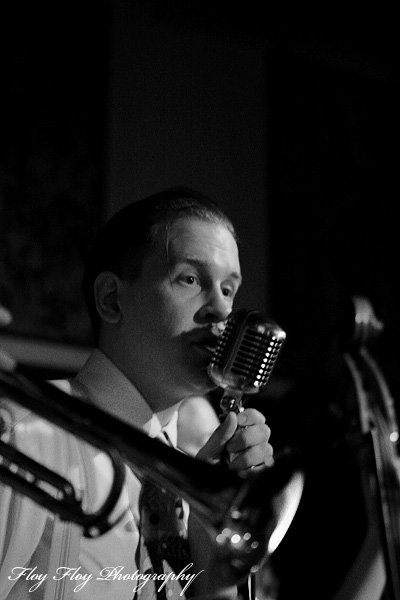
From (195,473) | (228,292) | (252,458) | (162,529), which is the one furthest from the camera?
(228,292)

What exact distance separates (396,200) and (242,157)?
835 mm

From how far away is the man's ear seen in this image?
5.82ft

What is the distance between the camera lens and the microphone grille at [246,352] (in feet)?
5.04

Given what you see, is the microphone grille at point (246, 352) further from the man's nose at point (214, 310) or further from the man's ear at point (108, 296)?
the man's ear at point (108, 296)

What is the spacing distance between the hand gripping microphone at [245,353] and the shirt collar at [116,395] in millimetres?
187

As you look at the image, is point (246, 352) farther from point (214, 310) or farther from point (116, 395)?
point (116, 395)

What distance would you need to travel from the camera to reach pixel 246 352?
1540 mm

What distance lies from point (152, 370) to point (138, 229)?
0.26m

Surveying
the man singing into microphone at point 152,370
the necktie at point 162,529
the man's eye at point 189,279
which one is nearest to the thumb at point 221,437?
the man singing into microphone at point 152,370

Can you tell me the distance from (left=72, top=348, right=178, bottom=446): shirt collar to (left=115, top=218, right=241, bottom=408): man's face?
2 cm

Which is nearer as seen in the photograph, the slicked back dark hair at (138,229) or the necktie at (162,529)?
the necktie at (162,529)

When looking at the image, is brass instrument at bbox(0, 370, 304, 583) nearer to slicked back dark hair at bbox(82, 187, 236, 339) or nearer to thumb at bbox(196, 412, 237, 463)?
thumb at bbox(196, 412, 237, 463)

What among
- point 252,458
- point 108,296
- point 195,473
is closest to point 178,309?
point 108,296

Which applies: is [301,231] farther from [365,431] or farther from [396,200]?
[365,431]
